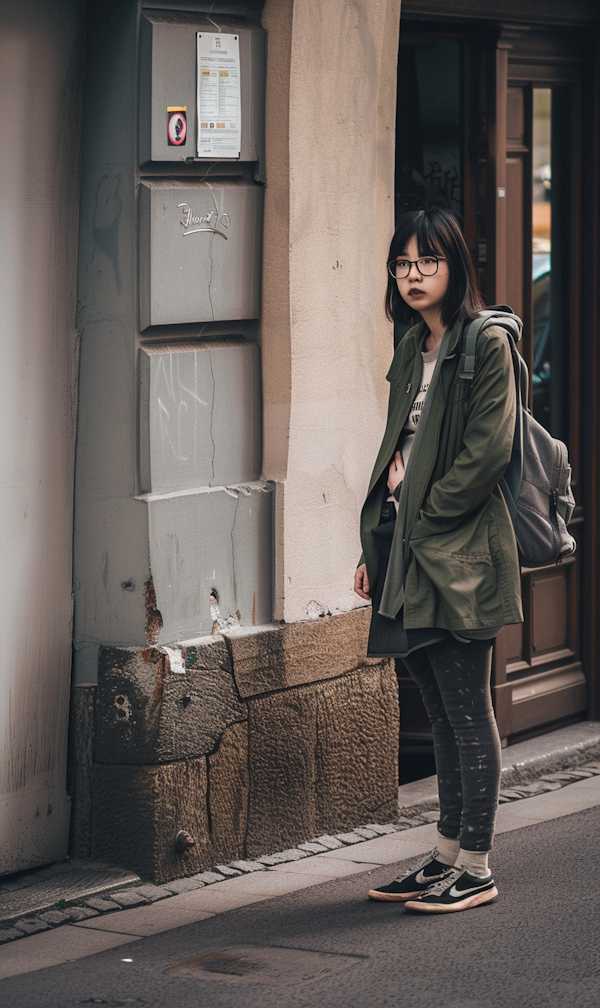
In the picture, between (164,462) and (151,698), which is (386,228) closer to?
(164,462)

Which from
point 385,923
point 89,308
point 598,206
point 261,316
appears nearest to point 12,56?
point 89,308

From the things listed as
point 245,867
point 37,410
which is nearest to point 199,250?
point 37,410

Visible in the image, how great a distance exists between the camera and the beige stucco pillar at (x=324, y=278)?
17.7 ft

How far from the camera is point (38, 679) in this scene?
506 cm

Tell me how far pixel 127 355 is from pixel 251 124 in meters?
0.88

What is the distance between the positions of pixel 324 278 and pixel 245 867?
190 centimetres

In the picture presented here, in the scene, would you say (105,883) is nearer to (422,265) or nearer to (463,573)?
(463,573)

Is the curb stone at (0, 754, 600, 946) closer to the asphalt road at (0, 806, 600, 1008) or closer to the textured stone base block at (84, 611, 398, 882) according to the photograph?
the textured stone base block at (84, 611, 398, 882)

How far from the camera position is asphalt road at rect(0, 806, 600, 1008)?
4023mm

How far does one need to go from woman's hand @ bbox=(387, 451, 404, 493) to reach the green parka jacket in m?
0.08

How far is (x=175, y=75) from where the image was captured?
16.5 ft

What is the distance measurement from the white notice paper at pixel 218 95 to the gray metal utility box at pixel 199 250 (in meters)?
0.12

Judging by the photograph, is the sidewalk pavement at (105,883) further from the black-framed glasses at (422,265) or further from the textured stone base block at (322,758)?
the black-framed glasses at (422,265)

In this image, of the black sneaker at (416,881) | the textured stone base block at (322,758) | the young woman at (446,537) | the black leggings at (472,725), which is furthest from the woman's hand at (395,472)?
the black sneaker at (416,881)
